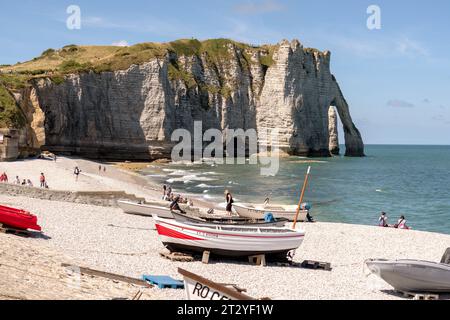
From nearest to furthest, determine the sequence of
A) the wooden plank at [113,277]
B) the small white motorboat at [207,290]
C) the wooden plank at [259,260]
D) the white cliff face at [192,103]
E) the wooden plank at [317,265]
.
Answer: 1. the small white motorboat at [207,290]
2. the wooden plank at [113,277]
3. the wooden plank at [259,260]
4. the wooden plank at [317,265]
5. the white cliff face at [192,103]

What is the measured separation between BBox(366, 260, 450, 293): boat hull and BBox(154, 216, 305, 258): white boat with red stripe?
4078mm

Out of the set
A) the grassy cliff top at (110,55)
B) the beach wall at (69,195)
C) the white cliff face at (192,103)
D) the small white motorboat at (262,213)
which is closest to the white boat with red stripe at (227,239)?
the small white motorboat at (262,213)

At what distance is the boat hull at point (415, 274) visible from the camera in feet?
55.1

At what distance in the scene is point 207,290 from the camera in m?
10.3

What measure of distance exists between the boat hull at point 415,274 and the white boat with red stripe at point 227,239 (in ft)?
13.4

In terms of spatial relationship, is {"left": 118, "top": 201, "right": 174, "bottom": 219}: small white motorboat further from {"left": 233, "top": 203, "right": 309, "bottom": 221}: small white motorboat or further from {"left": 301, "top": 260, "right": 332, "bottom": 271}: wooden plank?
{"left": 301, "top": 260, "right": 332, "bottom": 271}: wooden plank

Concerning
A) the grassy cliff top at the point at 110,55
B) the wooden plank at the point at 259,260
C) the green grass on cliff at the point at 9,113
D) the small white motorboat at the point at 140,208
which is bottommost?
the wooden plank at the point at 259,260

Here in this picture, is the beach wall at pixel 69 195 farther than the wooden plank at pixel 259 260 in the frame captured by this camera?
Yes

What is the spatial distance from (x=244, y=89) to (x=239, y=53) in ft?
30.4

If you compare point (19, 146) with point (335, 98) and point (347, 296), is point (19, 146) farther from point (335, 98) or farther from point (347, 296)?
point (335, 98)

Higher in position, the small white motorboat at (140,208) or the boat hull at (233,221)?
the boat hull at (233,221)

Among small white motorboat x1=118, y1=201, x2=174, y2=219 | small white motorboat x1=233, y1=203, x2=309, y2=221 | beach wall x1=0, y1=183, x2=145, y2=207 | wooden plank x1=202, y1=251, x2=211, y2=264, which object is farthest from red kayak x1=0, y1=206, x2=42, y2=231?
small white motorboat x1=233, y1=203, x2=309, y2=221

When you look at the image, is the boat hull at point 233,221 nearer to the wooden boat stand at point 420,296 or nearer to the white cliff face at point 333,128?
the wooden boat stand at point 420,296

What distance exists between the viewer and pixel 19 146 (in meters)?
59.2
